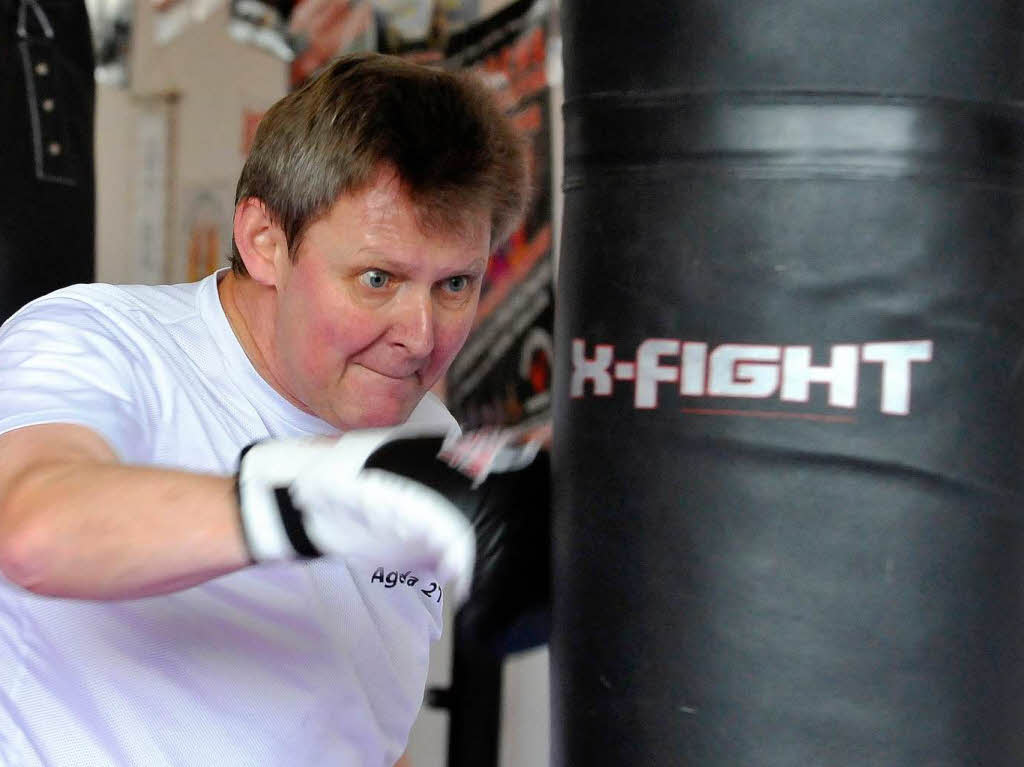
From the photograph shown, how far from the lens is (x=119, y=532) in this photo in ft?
2.82

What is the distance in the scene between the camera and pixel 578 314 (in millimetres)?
895

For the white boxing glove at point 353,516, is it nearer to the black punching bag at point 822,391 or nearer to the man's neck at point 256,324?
the black punching bag at point 822,391

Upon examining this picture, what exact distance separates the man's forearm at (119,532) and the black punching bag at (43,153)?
129 cm

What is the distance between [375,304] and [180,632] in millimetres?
369

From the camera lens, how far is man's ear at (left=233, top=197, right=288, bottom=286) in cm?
127

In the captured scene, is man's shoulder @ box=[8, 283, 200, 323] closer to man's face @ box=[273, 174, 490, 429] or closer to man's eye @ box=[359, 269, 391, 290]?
man's face @ box=[273, 174, 490, 429]

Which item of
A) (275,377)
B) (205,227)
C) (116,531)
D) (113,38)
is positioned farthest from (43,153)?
(113,38)

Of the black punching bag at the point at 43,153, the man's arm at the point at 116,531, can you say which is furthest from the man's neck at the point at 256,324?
the black punching bag at the point at 43,153

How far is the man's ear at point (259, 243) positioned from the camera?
127cm

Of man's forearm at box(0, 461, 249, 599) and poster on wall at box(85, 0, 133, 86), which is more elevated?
poster on wall at box(85, 0, 133, 86)

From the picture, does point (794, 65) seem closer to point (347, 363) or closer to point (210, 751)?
point (347, 363)

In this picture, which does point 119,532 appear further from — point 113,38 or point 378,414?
point 113,38

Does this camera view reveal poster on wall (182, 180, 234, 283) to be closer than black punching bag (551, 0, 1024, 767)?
No

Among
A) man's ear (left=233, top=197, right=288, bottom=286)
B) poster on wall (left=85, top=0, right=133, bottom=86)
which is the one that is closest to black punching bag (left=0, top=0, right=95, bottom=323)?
man's ear (left=233, top=197, right=288, bottom=286)
